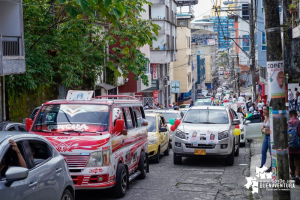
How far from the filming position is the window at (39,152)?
6449 mm

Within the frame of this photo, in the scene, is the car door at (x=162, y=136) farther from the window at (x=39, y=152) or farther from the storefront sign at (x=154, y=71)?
the storefront sign at (x=154, y=71)

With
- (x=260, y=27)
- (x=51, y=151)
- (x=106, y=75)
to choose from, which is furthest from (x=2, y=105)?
(x=260, y=27)

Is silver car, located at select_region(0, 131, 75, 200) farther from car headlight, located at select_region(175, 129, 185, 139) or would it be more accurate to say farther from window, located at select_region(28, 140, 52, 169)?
car headlight, located at select_region(175, 129, 185, 139)

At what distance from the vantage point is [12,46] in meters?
16.1

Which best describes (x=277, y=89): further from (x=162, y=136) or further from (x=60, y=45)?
(x=60, y=45)

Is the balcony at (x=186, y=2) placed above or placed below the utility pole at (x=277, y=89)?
above

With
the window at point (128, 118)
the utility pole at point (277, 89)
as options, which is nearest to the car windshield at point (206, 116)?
the window at point (128, 118)

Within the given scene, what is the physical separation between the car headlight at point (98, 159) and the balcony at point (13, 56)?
655cm

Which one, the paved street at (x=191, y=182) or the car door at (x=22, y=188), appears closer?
the car door at (x=22, y=188)

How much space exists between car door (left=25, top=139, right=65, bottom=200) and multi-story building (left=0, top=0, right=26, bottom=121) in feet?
30.0

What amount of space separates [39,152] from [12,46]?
10.3m

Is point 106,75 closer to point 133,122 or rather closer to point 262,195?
point 133,122

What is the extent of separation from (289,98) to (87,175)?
19.8 metres

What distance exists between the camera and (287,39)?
47.5 feet
